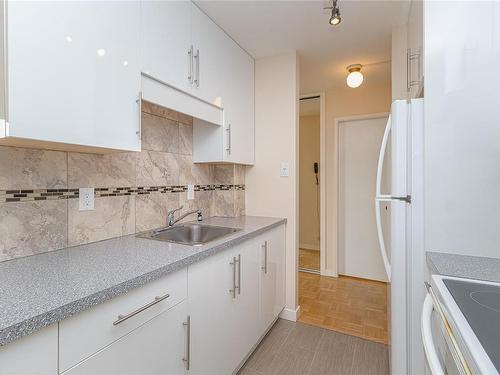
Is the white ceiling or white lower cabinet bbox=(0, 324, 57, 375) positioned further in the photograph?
the white ceiling

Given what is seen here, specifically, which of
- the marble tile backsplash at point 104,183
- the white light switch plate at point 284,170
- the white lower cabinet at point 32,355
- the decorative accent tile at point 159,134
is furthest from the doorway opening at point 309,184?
the white lower cabinet at point 32,355

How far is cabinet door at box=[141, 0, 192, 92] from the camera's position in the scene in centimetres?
134

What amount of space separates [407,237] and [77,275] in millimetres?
1432

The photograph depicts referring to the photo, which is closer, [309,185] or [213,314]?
[213,314]

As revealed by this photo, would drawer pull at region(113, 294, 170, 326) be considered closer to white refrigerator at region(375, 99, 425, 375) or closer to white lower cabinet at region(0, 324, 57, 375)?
white lower cabinet at region(0, 324, 57, 375)

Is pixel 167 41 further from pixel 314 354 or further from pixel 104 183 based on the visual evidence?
pixel 314 354

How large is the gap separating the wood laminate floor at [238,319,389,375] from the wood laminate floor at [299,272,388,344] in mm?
131

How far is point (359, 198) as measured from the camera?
3295 mm

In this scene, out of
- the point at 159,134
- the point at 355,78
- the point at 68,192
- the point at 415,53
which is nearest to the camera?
the point at 68,192

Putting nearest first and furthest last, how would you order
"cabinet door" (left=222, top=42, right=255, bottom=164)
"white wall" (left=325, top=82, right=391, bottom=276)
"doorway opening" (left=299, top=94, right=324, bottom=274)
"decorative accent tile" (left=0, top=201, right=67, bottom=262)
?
"decorative accent tile" (left=0, top=201, right=67, bottom=262) < "cabinet door" (left=222, top=42, right=255, bottom=164) < "white wall" (left=325, top=82, right=391, bottom=276) < "doorway opening" (left=299, top=94, right=324, bottom=274)

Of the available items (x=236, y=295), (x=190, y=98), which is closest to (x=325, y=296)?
(x=236, y=295)

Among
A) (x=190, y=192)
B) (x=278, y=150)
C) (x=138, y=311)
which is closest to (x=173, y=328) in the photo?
(x=138, y=311)

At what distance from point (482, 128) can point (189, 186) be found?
1777 millimetres

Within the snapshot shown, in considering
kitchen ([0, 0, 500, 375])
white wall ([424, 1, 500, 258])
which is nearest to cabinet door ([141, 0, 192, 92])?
kitchen ([0, 0, 500, 375])
